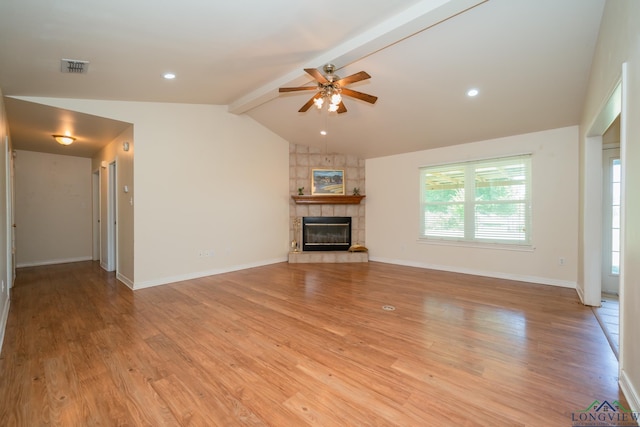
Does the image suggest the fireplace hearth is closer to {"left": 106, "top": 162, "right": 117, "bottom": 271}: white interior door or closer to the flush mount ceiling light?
{"left": 106, "top": 162, "right": 117, "bottom": 271}: white interior door

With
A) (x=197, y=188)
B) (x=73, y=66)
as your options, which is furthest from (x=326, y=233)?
(x=73, y=66)

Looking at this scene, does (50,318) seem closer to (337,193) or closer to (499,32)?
(337,193)

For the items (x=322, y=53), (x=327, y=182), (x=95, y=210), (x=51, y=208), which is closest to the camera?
(x=322, y=53)

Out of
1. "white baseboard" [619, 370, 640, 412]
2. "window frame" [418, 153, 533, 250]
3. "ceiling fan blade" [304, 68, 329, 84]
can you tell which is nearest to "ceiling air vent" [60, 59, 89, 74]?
"ceiling fan blade" [304, 68, 329, 84]

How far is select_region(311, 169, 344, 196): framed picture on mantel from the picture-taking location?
6402 millimetres

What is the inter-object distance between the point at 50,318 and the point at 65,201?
4.43 meters

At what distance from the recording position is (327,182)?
643 cm

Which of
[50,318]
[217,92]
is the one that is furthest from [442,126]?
[50,318]

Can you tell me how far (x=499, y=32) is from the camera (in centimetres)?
271

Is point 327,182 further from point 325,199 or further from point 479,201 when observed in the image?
point 479,201

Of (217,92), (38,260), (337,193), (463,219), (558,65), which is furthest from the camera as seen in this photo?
(337,193)

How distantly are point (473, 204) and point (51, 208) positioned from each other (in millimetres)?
8701

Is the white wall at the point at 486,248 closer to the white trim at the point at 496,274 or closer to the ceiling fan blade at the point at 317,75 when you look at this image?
the white trim at the point at 496,274

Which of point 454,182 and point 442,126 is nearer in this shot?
point 442,126
